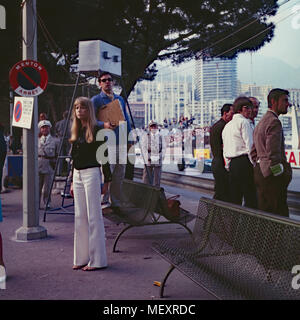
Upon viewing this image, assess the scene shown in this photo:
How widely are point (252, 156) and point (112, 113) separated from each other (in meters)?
2.13

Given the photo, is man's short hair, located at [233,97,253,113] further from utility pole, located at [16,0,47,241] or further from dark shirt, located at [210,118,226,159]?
utility pole, located at [16,0,47,241]

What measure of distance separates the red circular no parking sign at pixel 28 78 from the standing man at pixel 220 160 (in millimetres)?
2621

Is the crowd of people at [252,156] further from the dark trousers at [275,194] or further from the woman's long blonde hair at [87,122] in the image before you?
the woman's long blonde hair at [87,122]

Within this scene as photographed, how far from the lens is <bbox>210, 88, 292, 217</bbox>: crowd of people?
17.6 feet

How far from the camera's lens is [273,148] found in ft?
17.4

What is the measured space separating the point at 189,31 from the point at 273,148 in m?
14.2

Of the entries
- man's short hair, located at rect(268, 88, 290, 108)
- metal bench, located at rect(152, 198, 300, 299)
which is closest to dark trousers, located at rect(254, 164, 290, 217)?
man's short hair, located at rect(268, 88, 290, 108)

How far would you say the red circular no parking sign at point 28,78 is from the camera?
269 inches

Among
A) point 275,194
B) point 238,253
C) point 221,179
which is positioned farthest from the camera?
point 221,179

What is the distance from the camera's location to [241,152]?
21.2 ft

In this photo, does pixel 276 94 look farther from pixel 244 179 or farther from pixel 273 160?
pixel 244 179

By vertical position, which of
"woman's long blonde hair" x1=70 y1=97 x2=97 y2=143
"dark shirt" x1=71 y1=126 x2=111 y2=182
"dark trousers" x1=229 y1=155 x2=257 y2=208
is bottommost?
"dark trousers" x1=229 y1=155 x2=257 y2=208

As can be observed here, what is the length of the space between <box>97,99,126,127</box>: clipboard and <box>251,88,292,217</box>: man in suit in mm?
2161

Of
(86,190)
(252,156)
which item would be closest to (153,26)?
(252,156)
